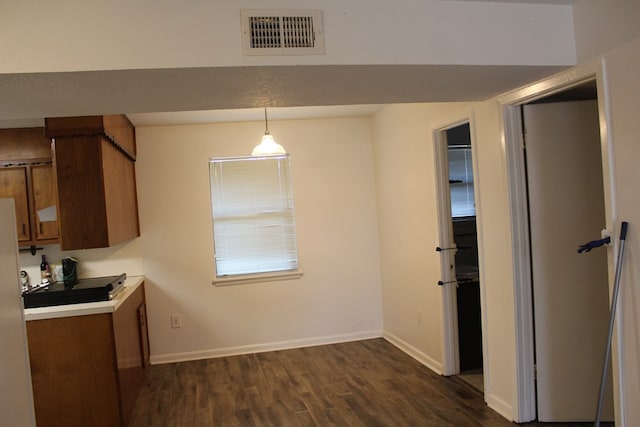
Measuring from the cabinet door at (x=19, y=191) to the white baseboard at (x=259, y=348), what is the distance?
171 centimetres

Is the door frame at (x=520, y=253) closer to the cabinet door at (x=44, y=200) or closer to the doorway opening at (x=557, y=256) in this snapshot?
the doorway opening at (x=557, y=256)

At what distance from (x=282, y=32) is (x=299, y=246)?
10.6 ft

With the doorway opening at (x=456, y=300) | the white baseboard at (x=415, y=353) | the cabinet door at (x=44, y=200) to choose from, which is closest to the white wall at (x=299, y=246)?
the white baseboard at (x=415, y=353)

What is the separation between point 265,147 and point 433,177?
1349 millimetres

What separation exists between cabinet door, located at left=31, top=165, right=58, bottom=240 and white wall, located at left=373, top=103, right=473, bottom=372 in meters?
3.10

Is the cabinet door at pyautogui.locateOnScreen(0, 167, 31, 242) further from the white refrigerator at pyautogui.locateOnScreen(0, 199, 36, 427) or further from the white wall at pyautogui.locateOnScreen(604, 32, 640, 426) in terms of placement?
the white wall at pyautogui.locateOnScreen(604, 32, 640, 426)

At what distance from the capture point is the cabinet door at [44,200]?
417cm

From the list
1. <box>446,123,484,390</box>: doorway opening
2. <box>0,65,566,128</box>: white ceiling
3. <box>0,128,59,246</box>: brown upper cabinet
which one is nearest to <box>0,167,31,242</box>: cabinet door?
<box>0,128,59,246</box>: brown upper cabinet

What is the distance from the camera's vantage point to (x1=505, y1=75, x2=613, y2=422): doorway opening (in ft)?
9.19

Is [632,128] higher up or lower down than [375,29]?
lower down

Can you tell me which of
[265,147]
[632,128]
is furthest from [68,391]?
[632,128]

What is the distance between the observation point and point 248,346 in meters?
4.90

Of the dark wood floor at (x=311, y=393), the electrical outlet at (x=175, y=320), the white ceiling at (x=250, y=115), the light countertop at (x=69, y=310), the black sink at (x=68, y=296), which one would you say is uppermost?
the white ceiling at (x=250, y=115)

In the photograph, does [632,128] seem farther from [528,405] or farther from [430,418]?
[430,418]
